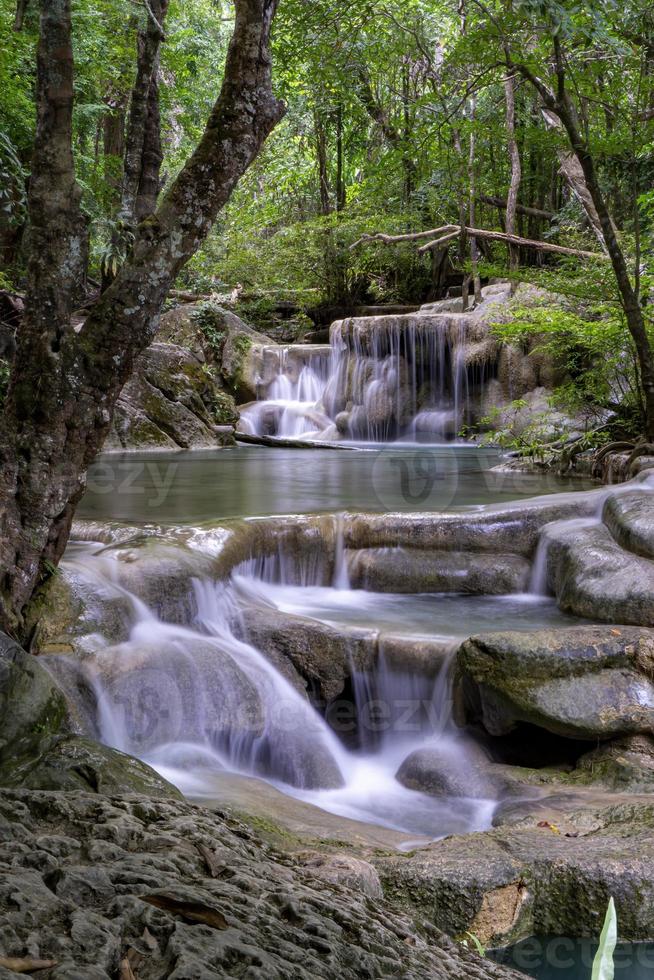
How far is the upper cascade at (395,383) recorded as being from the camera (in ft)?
52.8

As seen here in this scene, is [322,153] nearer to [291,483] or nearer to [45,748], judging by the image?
[291,483]

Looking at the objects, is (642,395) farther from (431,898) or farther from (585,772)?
(431,898)

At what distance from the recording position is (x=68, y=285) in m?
3.86

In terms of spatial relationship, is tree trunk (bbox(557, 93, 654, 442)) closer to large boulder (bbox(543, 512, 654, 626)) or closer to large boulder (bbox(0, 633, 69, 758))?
large boulder (bbox(543, 512, 654, 626))

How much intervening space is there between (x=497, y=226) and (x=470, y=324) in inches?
379

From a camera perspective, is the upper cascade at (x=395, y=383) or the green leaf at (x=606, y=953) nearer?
the green leaf at (x=606, y=953)

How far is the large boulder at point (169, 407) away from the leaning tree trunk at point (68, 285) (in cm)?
1042

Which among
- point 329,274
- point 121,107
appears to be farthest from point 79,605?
point 329,274

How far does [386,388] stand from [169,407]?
467cm

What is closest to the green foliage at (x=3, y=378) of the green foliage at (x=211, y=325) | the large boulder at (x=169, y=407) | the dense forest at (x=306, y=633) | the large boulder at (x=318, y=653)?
the dense forest at (x=306, y=633)

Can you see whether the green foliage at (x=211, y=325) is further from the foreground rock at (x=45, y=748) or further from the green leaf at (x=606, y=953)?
the green leaf at (x=606, y=953)

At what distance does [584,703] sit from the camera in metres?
4.32

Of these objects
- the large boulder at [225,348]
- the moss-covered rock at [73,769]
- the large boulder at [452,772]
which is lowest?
the large boulder at [452,772]

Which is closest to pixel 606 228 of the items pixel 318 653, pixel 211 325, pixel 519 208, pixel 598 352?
pixel 598 352
